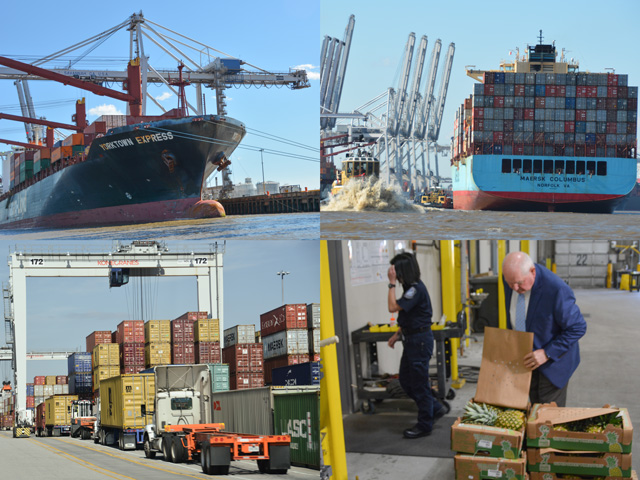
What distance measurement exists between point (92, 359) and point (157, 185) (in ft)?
24.4

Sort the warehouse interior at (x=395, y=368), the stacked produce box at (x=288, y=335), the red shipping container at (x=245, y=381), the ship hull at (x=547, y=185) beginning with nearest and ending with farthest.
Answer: the warehouse interior at (x=395, y=368) < the stacked produce box at (x=288, y=335) < the red shipping container at (x=245, y=381) < the ship hull at (x=547, y=185)

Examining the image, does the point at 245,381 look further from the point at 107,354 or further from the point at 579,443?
the point at 579,443

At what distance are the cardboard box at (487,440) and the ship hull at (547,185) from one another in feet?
143

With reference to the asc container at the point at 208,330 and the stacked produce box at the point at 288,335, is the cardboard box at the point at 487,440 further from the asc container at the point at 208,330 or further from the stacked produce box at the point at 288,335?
the asc container at the point at 208,330

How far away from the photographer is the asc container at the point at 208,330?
22734mm

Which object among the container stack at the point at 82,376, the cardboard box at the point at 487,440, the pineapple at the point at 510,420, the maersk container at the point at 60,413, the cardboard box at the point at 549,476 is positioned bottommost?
the maersk container at the point at 60,413

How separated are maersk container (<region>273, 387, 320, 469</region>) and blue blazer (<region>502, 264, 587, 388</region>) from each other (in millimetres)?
4318

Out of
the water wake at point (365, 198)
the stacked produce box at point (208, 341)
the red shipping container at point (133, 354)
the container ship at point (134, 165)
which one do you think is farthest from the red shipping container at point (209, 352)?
the water wake at point (365, 198)

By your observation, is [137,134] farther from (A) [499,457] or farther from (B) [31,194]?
(A) [499,457]

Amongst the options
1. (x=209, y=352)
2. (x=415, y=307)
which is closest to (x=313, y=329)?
(x=209, y=352)

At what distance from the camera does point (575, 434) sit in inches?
190

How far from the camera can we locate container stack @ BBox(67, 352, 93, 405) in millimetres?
26188

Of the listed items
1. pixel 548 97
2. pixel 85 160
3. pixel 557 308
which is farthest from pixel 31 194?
pixel 548 97

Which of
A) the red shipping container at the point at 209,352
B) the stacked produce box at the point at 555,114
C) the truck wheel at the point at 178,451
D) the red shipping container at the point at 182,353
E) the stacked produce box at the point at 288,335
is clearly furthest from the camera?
the stacked produce box at the point at 555,114
